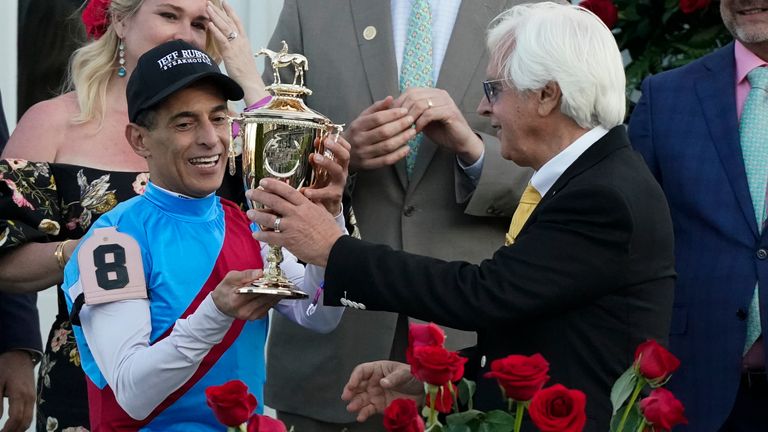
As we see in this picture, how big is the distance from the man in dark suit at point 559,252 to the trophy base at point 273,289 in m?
0.13

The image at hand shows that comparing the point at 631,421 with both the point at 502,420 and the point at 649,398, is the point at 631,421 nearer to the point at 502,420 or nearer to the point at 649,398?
the point at 649,398

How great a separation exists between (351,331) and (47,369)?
0.79 m

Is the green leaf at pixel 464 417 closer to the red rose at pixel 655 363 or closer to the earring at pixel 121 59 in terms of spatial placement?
the red rose at pixel 655 363

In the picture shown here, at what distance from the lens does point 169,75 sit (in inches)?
105

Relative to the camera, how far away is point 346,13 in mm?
3715

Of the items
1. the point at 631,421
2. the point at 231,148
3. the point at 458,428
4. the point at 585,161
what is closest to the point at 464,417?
the point at 458,428

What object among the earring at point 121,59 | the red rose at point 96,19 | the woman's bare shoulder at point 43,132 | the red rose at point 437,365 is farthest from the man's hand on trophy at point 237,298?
the red rose at point 96,19

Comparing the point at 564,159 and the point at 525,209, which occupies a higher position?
the point at 564,159

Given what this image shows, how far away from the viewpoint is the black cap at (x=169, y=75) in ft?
8.72

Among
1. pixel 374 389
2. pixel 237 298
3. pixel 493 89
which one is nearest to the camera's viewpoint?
pixel 237 298

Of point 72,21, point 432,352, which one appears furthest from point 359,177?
A: point 72,21

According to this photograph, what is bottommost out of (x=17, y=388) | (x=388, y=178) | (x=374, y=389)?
(x=17, y=388)

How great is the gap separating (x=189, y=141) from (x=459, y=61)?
110 cm

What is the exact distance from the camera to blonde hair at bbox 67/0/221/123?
3441 millimetres
